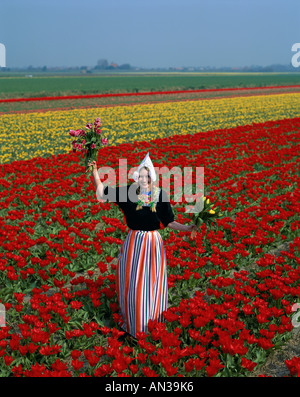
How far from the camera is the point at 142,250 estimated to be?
362cm

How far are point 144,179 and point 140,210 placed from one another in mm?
314

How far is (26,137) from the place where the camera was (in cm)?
1617

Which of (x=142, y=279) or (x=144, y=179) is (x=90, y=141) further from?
(x=142, y=279)

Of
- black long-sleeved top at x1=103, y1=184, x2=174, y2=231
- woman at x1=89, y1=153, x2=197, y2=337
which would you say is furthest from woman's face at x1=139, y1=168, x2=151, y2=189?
black long-sleeved top at x1=103, y1=184, x2=174, y2=231

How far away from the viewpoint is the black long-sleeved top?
3621 mm

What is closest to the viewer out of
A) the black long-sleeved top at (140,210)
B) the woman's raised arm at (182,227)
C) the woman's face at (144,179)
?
the woman's face at (144,179)

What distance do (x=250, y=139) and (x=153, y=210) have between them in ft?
38.5

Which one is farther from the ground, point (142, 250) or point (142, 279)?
point (142, 250)

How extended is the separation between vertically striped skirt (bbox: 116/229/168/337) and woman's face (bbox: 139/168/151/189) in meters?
0.47

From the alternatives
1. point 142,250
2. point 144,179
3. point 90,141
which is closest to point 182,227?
point 142,250

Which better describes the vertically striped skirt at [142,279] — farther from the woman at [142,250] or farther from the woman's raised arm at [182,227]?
the woman's raised arm at [182,227]

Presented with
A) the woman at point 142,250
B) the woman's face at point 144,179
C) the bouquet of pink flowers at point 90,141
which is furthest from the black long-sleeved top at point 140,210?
the bouquet of pink flowers at point 90,141

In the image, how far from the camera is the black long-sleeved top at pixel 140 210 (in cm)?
362
